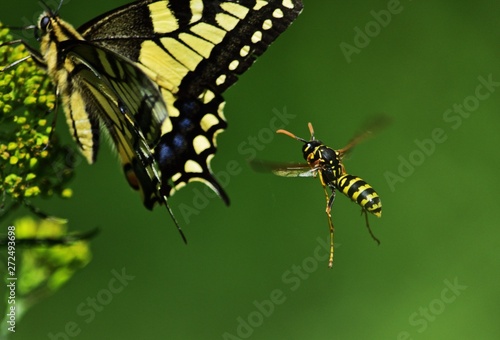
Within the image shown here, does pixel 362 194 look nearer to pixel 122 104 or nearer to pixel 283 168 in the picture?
pixel 283 168

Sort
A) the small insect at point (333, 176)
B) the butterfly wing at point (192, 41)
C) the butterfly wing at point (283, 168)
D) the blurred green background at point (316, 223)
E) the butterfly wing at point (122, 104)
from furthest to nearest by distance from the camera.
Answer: the blurred green background at point (316, 223)
the butterfly wing at point (192, 41)
the small insect at point (333, 176)
the butterfly wing at point (122, 104)
the butterfly wing at point (283, 168)

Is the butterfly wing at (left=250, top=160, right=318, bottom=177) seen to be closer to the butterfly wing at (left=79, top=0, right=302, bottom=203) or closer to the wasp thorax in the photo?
the wasp thorax

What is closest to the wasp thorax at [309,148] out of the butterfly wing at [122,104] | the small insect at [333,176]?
the small insect at [333,176]

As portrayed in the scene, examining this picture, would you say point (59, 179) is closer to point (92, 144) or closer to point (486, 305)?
point (92, 144)

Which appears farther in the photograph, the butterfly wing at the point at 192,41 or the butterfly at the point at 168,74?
the butterfly wing at the point at 192,41

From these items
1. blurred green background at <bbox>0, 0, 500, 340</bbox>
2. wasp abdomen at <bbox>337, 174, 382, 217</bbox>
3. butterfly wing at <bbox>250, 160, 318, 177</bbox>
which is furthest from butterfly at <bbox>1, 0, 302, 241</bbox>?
blurred green background at <bbox>0, 0, 500, 340</bbox>

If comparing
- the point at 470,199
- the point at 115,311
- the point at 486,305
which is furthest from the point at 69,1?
the point at 486,305

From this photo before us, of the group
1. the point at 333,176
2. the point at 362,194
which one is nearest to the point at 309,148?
the point at 333,176

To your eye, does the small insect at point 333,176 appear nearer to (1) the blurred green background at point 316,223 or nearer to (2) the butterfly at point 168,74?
(2) the butterfly at point 168,74
